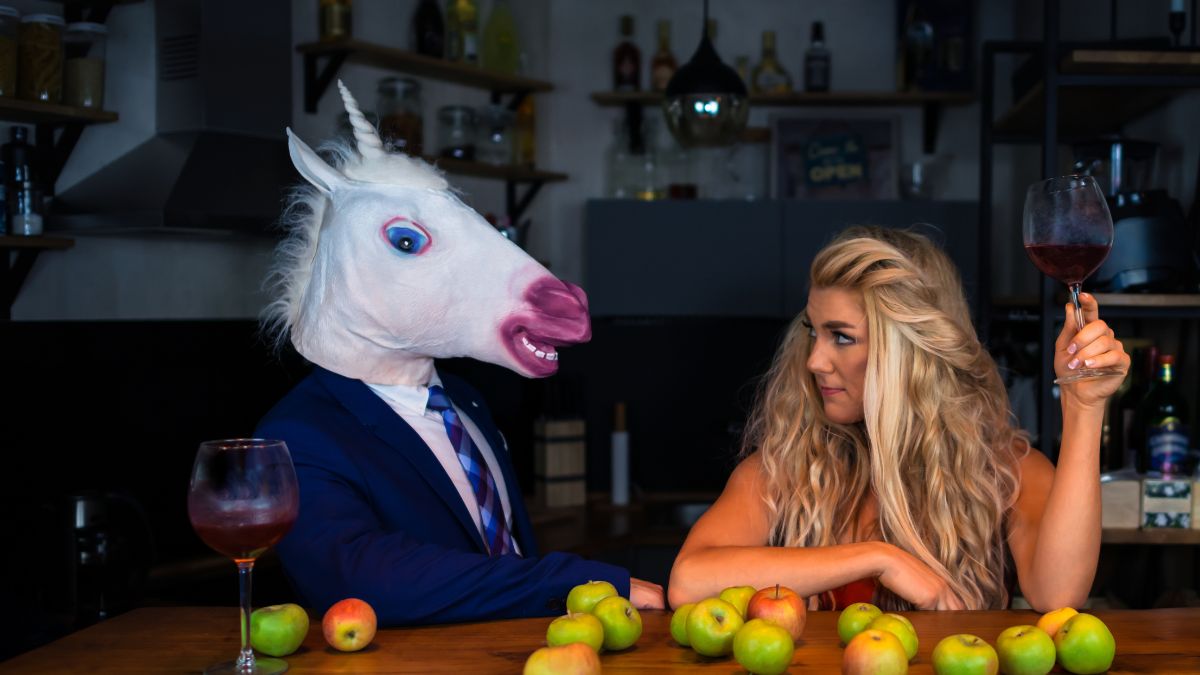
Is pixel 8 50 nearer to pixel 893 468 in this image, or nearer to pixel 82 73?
pixel 82 73

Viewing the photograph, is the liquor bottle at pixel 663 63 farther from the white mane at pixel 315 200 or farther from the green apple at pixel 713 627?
the green apple at pixel 713 627

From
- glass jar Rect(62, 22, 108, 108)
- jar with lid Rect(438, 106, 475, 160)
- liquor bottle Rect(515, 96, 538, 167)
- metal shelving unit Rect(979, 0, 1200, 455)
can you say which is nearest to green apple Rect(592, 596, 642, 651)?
metal shelving unit Rect(979, 0, 1200, 455)

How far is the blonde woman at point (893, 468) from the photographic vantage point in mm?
1593

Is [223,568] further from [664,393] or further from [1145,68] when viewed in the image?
[1145,68]

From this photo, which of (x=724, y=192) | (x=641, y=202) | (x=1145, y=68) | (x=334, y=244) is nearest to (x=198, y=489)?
(x=334, y=244)

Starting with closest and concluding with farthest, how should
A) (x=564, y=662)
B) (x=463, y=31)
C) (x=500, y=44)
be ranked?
(x=564, y=662) → (x=463, y=31) → (x=500, y=44)

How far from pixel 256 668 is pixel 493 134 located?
2796mm

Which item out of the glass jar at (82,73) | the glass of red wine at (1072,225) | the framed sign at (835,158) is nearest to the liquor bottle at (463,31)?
the framed sign at (835,158)

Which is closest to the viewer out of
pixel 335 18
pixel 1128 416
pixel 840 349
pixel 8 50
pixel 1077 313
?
pixel 1077 313

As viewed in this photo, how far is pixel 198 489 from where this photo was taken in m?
1.07

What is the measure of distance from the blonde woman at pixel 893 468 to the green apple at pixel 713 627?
437mm

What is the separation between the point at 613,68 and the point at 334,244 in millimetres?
2692

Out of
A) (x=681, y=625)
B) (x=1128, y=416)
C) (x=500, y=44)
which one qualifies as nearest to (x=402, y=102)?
(x=500, y=44)

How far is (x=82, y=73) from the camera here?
253 centimetres
